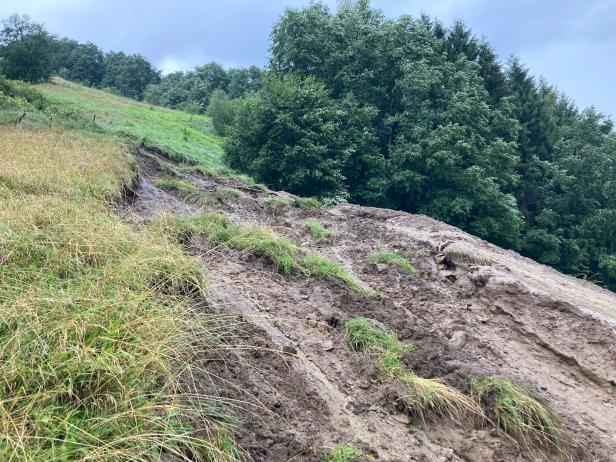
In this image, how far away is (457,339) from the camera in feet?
17.3

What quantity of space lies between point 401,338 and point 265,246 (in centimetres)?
188

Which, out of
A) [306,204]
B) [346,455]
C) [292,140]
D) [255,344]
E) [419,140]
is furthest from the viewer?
[419,140]

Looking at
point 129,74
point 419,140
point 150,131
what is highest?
point 129,74

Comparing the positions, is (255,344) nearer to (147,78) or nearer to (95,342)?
(95,342)

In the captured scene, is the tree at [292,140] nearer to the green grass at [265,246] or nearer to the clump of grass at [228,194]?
the clump of grass at [228,194]

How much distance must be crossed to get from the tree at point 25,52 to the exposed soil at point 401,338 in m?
23.1

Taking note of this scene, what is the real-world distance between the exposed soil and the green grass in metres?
0.15

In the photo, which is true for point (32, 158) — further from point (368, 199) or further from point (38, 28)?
point (38, 28)

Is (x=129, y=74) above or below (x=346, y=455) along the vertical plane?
above

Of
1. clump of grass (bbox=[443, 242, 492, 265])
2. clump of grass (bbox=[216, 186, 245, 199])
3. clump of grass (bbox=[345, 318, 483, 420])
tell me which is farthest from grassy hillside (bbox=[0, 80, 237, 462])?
clump of grass (bbox=[216, 186, 245, 199])

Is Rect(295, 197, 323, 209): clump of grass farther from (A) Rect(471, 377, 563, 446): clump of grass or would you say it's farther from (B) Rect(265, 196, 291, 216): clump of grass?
(A) Rect(471, 377, 563, 446): clump of grass

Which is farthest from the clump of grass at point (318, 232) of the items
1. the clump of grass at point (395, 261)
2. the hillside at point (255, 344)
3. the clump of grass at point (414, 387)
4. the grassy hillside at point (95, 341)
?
the grassy hillside at point (95, 341)

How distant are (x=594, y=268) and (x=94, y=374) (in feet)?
85.1

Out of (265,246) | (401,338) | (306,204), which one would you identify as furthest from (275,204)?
(401,338)
